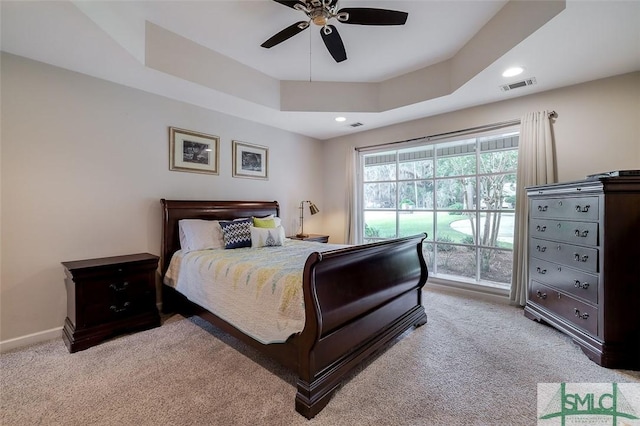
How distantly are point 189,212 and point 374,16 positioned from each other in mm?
2809

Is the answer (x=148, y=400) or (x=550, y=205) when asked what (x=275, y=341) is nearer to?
(x=148, y=400)

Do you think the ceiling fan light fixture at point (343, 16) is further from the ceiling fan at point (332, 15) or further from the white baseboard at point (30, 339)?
the white baseboard at point (30, 339)

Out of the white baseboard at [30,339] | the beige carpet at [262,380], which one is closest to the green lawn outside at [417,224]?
the beige carpet at [262,380]

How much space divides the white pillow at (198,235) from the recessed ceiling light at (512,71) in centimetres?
351

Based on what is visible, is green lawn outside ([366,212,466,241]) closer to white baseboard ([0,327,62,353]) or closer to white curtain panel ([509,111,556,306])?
white curtain panel ([509,111,556,306])

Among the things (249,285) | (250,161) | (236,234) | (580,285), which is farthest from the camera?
(250,161)

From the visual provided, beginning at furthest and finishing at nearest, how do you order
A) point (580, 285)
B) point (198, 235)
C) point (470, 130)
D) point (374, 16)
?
point (470, 130)
point (198, 235)
point (580, 285)
point (374, 16)

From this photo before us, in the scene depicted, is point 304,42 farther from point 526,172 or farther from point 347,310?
point 526,172

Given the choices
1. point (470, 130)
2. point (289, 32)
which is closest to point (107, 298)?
point (289, 32)

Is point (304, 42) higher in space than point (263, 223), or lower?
higher

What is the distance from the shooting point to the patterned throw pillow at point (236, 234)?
317cm

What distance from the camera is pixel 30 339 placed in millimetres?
2422

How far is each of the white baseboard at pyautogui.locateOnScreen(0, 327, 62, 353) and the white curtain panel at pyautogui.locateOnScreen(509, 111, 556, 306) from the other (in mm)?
4867

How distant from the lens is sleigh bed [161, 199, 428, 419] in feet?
5.27
